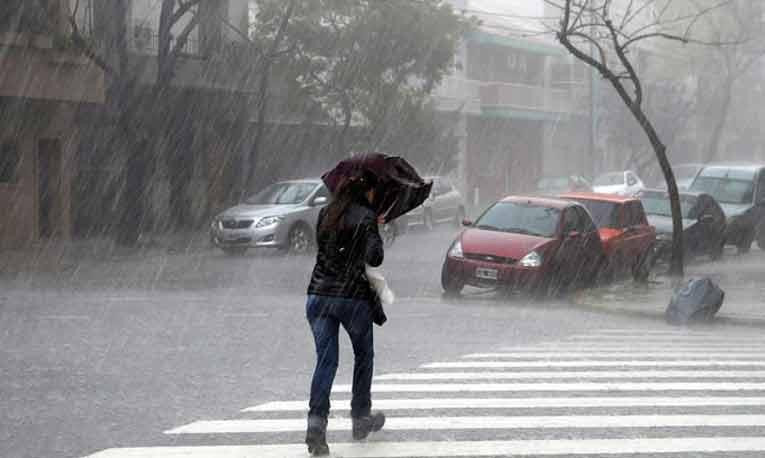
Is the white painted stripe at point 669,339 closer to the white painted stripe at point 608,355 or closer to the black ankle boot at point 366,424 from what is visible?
the white painted stripe at point 608,355

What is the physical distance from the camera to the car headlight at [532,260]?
1803 centimetres

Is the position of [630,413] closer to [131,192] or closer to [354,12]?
[131,192]

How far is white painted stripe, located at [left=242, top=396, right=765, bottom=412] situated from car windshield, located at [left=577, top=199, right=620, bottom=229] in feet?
40.4

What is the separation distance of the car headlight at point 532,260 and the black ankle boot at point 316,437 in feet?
36.0

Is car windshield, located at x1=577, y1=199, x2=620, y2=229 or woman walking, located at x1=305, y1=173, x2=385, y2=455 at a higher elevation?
woman walking, located at x1=305, y1=173, x2=385, y2=455

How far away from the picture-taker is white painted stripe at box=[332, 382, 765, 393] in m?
9.79

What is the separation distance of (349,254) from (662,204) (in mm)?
20575

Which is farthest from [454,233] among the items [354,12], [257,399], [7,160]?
[257,399]

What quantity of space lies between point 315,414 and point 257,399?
85.4 inches

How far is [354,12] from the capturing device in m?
37.0

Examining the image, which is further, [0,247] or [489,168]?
[489,168]

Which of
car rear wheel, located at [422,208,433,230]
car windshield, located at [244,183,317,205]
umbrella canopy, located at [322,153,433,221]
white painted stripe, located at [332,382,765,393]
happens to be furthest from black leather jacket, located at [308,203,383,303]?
car rear wheel, located at [422,208,433,230]

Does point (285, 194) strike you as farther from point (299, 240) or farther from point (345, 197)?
point (345, 197)

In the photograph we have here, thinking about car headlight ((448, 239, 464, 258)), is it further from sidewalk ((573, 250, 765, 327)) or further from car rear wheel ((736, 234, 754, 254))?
car rear wheel ((736, 234, 754, 254))
